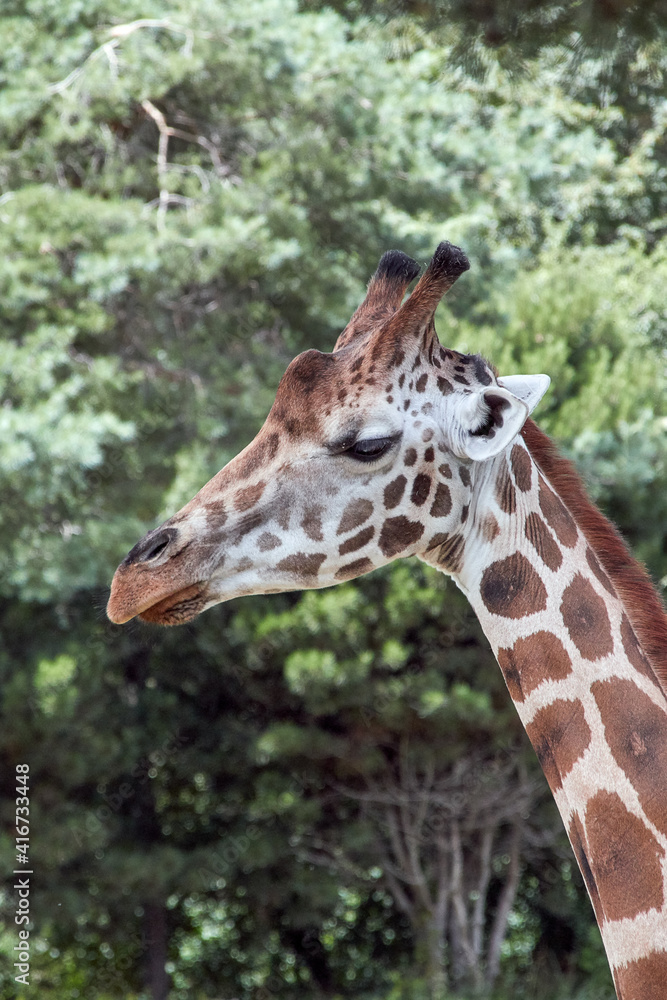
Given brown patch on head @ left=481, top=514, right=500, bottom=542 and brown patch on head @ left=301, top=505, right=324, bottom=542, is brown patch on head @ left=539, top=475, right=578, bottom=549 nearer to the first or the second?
brown patch on head @ left=481, top=514, right=500, bottom=542

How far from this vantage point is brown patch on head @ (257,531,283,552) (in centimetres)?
194

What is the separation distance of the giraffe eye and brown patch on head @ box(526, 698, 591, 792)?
581mm

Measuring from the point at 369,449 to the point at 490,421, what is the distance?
241 millimetres

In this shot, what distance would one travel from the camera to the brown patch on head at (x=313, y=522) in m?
1.94

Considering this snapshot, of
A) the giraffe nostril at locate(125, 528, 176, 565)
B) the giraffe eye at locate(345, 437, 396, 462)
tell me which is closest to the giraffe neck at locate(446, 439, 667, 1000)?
the giraffe eye at locate(345, 437, 396, 462)

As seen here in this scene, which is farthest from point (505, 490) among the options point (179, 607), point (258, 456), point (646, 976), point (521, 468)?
point (646, 976)

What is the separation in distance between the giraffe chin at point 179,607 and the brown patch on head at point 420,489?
46 centimetres

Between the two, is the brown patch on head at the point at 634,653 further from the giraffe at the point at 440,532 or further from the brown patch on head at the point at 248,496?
the brown patch on head at the point at 248,496

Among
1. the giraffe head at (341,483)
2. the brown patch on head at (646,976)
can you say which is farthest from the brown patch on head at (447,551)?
the brown patch on head at (646,976)

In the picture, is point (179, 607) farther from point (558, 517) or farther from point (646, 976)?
point (646, 976)

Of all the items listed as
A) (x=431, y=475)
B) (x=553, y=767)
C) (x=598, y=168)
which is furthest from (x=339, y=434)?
(x=598, y=168)

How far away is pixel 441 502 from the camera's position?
76.9 inches

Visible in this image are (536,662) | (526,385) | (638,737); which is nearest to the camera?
(638,737)

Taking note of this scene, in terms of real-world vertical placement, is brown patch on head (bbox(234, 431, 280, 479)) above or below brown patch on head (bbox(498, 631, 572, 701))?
above
